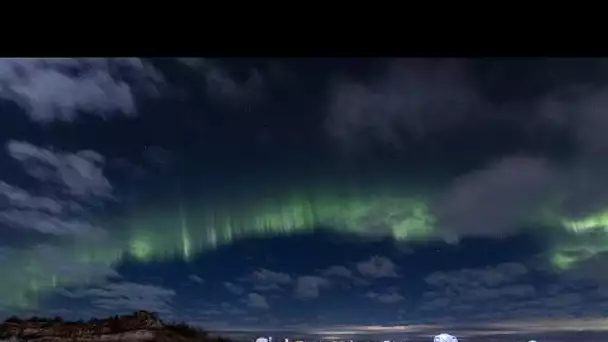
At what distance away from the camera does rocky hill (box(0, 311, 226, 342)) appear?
2363 millimetres

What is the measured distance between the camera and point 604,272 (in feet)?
7.94

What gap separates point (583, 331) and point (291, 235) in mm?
921

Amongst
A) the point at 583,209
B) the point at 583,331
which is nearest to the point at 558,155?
the point at 583,209

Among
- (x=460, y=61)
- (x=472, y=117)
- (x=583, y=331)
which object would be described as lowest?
(x=583, y=331)

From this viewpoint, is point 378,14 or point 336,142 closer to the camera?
point 378,14

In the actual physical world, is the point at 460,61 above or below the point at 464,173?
above

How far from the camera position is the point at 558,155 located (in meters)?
2.49

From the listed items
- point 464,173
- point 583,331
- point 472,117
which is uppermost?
point 472,117

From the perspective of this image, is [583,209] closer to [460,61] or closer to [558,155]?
[558,155]

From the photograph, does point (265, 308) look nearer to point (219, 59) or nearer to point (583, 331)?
point (219, 59)

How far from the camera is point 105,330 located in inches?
93.3

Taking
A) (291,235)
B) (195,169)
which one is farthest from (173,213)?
(291,235)

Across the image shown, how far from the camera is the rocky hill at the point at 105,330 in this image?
236 cm

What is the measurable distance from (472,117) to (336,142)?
43 centimetres
